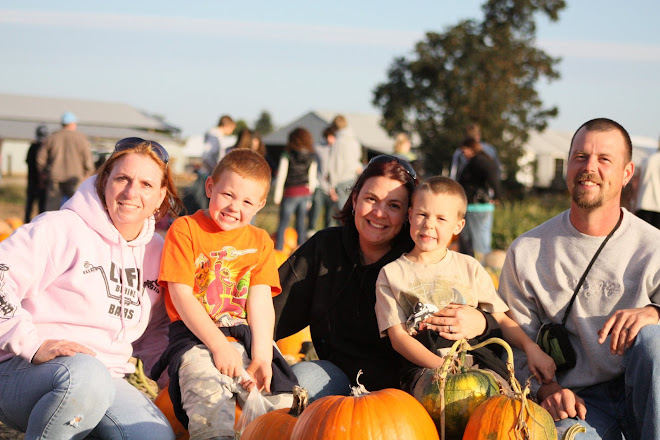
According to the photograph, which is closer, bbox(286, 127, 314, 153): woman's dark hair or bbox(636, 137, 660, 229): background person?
bbox(636, 137, 660, 229): background person

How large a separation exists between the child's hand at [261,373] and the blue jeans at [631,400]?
130 centimetres

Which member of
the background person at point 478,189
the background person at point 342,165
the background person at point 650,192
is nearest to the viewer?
the background person at point 650,192

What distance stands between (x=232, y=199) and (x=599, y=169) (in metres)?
1.75

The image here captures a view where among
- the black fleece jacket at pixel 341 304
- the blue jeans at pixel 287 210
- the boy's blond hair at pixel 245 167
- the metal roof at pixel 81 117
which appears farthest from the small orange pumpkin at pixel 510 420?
the metal roof at pixel 81 117

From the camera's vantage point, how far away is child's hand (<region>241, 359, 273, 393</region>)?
344 centimetres

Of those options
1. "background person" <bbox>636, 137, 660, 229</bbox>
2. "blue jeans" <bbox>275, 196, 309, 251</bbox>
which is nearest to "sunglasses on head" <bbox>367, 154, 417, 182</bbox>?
"background person" <bbox>636, 137, 660, 229</bbox>

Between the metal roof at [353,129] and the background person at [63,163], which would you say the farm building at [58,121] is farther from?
the background person at [63,163]

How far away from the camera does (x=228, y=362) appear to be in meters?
3.32

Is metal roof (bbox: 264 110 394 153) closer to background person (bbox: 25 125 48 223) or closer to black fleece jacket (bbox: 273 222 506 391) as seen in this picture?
background person (bbox: 25 125 48 223)

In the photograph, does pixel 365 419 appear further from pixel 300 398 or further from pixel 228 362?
pixel 228 362

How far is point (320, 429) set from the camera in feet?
9.21

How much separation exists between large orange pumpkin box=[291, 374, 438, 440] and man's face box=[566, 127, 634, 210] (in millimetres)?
1404

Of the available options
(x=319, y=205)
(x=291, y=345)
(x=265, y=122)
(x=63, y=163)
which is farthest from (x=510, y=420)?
(x=265, y=122)

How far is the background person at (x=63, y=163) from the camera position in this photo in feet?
38.9
